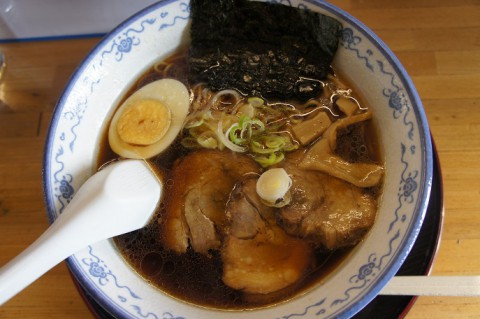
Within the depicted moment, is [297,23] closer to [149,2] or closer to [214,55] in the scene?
[214,55]

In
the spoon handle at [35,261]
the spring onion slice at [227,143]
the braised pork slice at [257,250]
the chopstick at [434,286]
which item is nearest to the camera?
the spoon handle at [35,261]

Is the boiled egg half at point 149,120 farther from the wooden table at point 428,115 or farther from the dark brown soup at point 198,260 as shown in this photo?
the wooden table at point 428,115

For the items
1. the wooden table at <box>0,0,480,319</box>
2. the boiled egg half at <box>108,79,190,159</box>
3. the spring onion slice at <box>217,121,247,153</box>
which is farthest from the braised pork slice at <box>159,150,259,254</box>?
the wooden table at <box>0,0,480,319</box>

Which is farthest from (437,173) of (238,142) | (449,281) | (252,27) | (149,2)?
(149,2)

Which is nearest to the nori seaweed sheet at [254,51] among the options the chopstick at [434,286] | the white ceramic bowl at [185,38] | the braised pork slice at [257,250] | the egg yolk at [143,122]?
the white ceramic bowl at [185,38]

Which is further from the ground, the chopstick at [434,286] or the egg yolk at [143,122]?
the egg yolk at [143,122]

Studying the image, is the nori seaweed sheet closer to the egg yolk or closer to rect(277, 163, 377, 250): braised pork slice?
the egg yolk

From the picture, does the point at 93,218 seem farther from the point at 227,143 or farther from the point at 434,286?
the point at 434,286

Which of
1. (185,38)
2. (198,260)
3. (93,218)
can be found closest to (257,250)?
(198,260)
